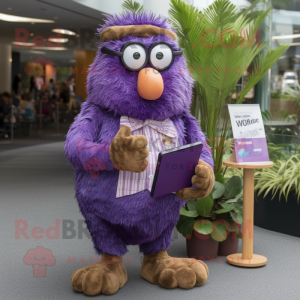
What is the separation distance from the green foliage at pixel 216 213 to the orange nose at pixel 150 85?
39.6 inches

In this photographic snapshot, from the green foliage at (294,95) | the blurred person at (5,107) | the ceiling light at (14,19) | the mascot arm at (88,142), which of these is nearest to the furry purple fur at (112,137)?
the mascot arm at (88,142)

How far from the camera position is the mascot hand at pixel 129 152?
1952mm

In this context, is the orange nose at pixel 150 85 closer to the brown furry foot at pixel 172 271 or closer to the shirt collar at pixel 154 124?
the shirt collar at pixel 154 124

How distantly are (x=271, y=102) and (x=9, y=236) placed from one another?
3.14 m

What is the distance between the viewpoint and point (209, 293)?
235cm

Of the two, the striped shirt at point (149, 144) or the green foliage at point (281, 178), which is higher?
the striped shirt at point (149, 144)

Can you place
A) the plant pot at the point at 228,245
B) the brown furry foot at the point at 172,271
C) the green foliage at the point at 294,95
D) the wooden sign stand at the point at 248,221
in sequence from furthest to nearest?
1. the green foliage at the point at 294,95
2. the plant pot at the point at 228,245
3. the wooden sign stand at the point at 248,221
4. the brown furry foot at the point at 172,271

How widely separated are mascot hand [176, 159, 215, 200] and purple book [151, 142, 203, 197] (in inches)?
1.3

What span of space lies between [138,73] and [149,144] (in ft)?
1.22

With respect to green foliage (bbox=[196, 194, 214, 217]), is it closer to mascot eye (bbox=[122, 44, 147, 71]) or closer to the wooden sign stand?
the wooden sign stand

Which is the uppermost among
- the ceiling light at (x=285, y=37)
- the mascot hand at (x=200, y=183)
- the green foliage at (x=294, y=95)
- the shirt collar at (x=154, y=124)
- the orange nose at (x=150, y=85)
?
the ceiling light at (x=285, y=37)

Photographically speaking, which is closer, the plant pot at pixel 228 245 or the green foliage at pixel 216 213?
the green foliage at pixel 216 213

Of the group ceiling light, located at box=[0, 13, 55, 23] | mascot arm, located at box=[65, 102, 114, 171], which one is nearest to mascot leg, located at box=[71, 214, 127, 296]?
mascot arm, located at box=[65, 102, 114, 171]

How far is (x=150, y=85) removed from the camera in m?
2.08
